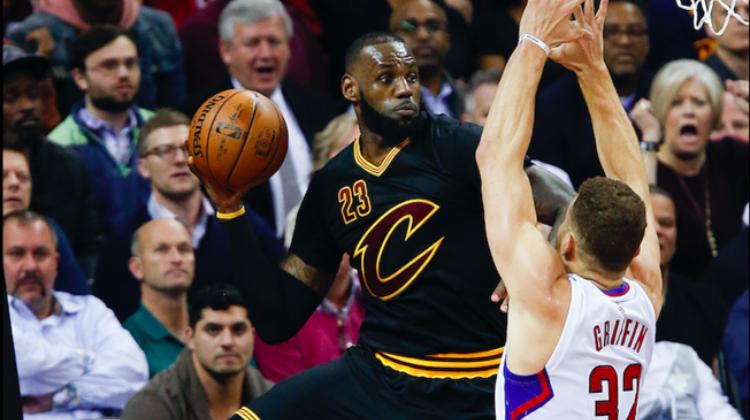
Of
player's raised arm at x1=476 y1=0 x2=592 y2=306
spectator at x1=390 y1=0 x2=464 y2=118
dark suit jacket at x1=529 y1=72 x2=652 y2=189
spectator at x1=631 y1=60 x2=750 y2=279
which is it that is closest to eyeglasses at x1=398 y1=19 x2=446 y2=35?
spectator at x1=390 y1=0 x2=464 y2=118

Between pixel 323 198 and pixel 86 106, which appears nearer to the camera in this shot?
pixel 323 198

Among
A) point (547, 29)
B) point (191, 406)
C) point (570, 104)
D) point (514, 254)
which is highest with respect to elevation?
point (547, 29)

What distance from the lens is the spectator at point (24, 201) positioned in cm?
852

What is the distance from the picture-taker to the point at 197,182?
29.4ft

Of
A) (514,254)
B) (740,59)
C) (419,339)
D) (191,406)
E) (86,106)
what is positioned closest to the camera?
(514,254)

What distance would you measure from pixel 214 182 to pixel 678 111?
14.8 ft

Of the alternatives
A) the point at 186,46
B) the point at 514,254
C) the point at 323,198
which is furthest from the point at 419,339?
the point at 186,46

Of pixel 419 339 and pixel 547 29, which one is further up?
pixel 547 29

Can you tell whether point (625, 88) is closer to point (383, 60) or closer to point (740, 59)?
point (740, 59)

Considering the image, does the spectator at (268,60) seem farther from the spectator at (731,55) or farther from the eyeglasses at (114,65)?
the spectator at (731,55)

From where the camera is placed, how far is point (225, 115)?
6.29 meters

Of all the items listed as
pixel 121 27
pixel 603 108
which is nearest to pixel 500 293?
pixel 603 108

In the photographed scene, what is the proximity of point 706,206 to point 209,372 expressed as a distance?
11.8 feet

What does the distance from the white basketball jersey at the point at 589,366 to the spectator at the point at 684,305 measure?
366 cm
